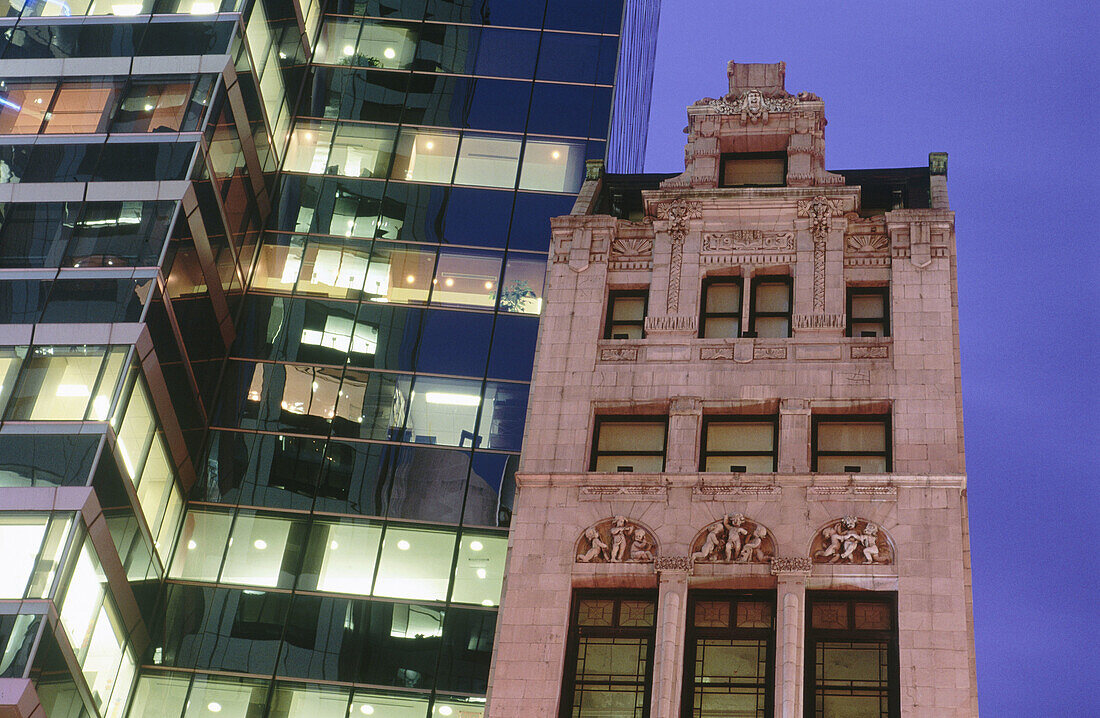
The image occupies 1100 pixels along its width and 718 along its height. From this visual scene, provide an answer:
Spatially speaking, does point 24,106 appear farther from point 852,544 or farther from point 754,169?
point 852,544

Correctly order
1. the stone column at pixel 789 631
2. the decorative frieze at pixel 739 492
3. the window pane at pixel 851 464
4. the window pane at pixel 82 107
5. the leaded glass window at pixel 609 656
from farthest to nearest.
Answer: the window pane at pixel 82 107
the window pane at pixel 851 464
the decorative frieze at pixel 739 492
the leaded glass window at pixel 609 656
the stone column at pixel 789 631

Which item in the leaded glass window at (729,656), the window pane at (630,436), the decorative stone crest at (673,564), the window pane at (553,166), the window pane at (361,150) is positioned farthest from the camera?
the window pane at (361,150)

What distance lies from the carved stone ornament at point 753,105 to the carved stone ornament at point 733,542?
43.9 feet

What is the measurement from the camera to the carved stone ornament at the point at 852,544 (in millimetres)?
32719

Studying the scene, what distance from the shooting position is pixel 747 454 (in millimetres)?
35688

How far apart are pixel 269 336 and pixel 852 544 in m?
21.8

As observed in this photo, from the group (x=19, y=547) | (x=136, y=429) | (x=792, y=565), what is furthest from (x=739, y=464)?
(x=19, y=547)

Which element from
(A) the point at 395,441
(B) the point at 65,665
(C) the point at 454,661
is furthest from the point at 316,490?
(B) the point at 65,665

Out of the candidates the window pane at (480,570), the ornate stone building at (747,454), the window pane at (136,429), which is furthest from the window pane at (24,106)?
the window pane at (480,570)

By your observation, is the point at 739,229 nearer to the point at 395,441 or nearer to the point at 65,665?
the point at 395,441

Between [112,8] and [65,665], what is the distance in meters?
21.9

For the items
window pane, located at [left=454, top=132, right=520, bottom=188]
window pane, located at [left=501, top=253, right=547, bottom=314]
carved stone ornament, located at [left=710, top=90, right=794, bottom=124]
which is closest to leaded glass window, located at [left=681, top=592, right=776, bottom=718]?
carved stone ornament, located at [left=710, top=90, right=794, bottom=124]

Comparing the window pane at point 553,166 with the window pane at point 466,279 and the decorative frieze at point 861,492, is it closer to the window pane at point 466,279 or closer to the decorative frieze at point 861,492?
the window pane at point 466,279

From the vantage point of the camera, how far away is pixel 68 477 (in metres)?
38.5
